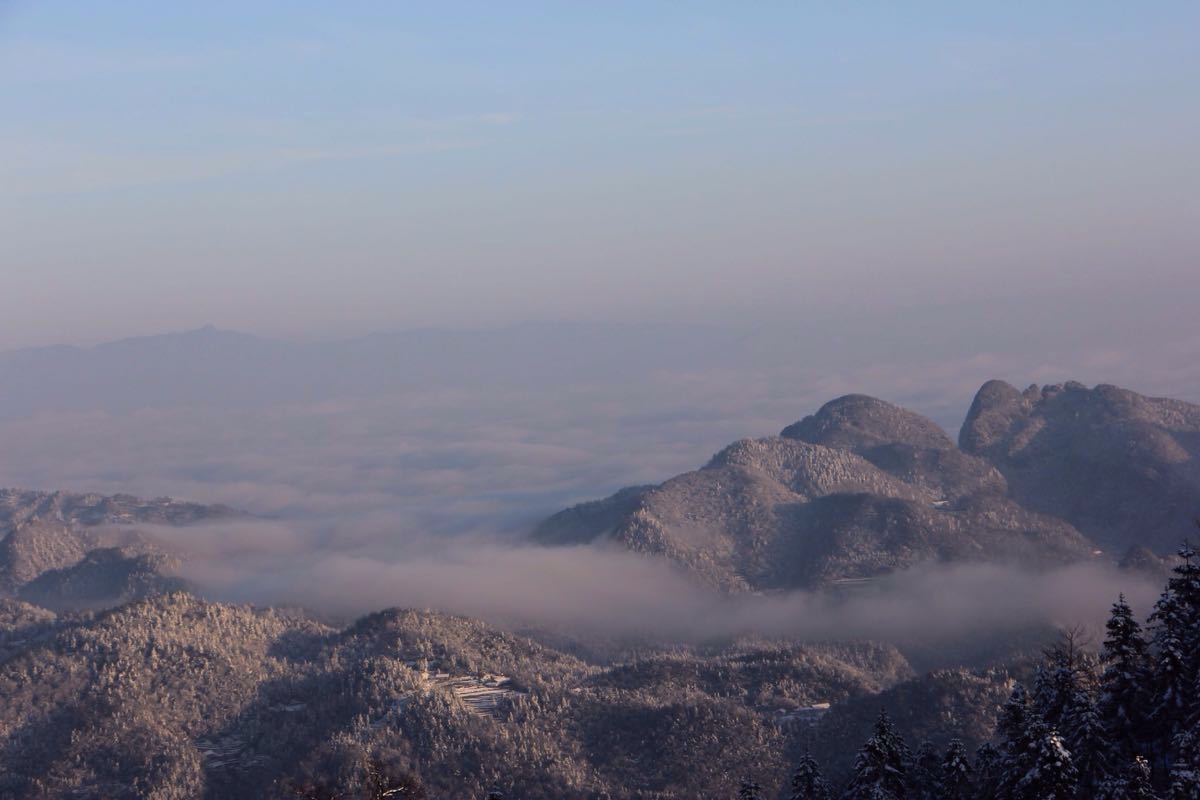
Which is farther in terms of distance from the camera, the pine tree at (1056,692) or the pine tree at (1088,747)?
the pine tree at (1056,692)

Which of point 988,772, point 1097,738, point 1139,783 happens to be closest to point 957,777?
point 988,772

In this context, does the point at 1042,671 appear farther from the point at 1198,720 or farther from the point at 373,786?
the point at 373,786

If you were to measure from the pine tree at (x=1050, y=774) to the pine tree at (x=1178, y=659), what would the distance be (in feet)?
29.0

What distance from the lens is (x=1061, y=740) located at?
84.4 m

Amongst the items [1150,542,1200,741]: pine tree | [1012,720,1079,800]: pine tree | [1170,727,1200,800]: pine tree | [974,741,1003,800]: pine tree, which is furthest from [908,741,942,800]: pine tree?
[1170,727,1200,800]: pine tree

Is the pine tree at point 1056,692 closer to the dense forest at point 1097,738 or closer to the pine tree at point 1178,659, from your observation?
the dense forest at point 1097,738

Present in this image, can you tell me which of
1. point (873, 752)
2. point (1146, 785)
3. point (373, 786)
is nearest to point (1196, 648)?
point (1146, 785)

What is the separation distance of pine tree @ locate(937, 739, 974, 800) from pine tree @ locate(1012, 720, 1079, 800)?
12413 millimetres

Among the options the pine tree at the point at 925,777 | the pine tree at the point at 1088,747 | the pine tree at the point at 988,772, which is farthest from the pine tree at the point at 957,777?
the pine tree at the point at 1088,747

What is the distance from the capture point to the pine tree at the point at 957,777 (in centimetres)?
9675

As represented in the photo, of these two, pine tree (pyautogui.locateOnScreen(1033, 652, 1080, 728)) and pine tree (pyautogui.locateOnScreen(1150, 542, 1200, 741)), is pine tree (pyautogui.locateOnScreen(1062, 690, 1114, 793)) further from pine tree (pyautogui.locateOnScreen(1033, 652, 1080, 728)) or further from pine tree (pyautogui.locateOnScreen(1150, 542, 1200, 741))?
pine tree (pyautogui.locateOnScreen(1150, 542, 1200, 741))

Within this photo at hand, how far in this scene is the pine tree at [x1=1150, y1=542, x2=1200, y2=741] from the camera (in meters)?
88.2

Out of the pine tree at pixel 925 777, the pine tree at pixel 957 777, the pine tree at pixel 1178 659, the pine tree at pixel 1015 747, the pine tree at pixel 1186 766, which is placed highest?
the pine tree at pixel 1178 659

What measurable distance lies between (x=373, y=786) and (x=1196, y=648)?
57.6 meters
